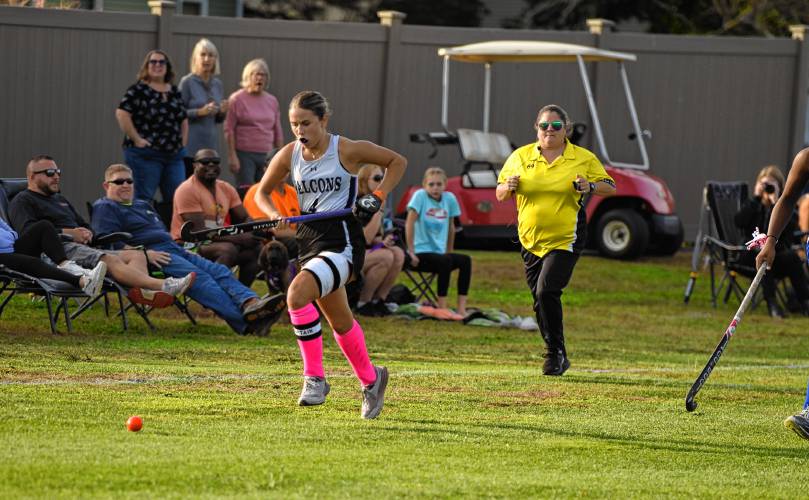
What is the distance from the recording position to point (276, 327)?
13.6 meters

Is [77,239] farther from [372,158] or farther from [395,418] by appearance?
[395,418]

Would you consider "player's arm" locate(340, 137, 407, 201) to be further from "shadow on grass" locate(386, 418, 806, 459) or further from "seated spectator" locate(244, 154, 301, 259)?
"seated spectator" locate(244, 154, 301, 259)

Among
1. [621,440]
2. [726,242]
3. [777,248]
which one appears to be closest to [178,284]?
[621,440]

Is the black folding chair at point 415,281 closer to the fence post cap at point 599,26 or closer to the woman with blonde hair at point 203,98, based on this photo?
the woman with blonde hair at point 203,98

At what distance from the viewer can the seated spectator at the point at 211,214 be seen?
13805 mm

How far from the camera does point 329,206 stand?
8594 millimetres

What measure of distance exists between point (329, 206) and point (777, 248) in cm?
953

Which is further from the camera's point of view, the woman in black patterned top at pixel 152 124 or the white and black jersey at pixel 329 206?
the woman in black patterned top at pixel 152 124

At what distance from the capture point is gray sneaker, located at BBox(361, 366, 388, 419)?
27.2 ft

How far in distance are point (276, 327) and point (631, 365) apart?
330 centimetres

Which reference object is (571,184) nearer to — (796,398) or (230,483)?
(796,398)

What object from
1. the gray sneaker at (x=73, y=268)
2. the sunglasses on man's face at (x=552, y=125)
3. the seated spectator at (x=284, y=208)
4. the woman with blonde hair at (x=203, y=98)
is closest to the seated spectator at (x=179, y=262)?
the gray sneaker at (x=73, y=268)

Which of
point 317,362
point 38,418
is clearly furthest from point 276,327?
point 38,418

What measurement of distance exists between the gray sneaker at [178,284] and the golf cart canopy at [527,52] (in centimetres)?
902
